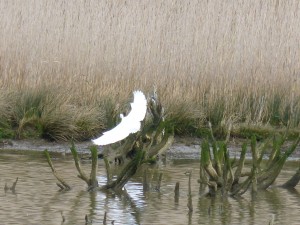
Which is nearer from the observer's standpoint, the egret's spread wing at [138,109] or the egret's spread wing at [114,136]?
the egret's spread wing at [114,136]

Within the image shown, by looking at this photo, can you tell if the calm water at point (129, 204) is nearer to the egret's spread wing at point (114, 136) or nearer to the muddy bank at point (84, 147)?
the egret's spread wing at point (114, 136)

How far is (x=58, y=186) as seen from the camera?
21.3 ft

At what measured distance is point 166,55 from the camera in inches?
405

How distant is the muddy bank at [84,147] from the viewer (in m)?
8.66

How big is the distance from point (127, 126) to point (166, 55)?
4.66m

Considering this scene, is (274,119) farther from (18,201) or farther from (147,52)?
(18,201)

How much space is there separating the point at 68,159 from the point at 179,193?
1.89m

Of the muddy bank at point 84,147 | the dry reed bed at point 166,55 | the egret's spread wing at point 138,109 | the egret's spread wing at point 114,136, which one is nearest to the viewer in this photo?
the egret's spread wing at point 114,136

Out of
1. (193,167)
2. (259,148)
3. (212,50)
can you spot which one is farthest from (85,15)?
(259,148)

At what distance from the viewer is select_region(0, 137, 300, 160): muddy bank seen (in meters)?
8.66

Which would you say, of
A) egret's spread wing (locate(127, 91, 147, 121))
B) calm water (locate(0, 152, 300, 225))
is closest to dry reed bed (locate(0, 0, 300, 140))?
calm water (locate(0, 152, 300, 225))

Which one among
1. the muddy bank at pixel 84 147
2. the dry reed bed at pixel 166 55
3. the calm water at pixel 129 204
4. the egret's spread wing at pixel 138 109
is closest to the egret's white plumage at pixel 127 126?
the egret's spread wing at pixel 138 109

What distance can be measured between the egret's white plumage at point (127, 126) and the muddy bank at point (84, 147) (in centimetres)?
271

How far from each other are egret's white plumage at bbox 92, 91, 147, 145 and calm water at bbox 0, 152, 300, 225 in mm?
471
